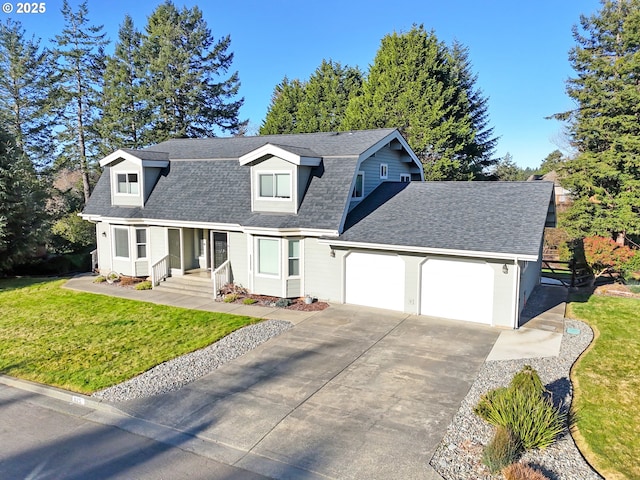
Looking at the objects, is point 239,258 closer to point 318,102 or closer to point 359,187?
point 359,187

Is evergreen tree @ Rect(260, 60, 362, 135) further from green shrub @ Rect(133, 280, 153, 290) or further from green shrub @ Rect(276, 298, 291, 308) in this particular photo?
green shrub @ Rect(276, 298, 291, 308)

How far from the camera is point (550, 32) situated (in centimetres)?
2398

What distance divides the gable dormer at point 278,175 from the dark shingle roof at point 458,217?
2294 millimetres

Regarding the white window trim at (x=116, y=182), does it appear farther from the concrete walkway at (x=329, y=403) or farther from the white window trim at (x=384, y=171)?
the concrete walkway at (x=329, y=403)

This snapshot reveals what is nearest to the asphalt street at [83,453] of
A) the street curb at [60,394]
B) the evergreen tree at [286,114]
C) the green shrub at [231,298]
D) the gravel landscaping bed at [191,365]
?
the street curb at [60,394]

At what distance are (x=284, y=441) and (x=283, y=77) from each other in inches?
1791

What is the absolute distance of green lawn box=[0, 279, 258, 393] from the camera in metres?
10.5

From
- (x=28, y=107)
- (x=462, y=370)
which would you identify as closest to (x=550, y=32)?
(x=462, y=370)

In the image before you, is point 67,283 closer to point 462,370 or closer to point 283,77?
point 462,370

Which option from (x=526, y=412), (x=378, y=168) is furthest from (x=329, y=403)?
(x=378, y=168)

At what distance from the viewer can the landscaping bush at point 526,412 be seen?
7016mm

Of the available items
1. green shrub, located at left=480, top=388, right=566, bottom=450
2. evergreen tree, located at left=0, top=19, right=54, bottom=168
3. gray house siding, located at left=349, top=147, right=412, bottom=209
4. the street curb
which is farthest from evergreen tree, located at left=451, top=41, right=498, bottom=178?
the street curb

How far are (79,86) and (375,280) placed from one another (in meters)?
32.9

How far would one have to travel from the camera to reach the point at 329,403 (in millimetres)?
8789
